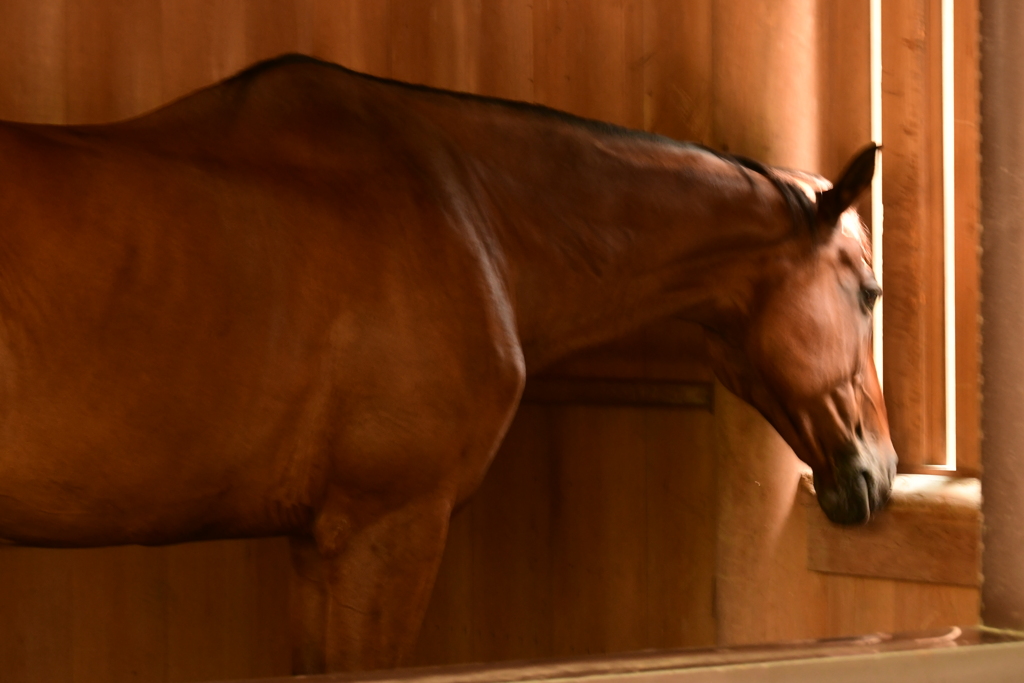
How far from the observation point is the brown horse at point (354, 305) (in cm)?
100

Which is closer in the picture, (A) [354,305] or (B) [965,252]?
(A) [354,305]

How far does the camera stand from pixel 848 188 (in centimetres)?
137

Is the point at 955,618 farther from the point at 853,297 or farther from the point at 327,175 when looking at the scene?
the point at 327,175

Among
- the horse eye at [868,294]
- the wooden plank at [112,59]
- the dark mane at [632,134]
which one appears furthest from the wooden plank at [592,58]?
the wooden plank at [112,59]

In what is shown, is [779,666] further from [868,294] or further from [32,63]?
[32,63]

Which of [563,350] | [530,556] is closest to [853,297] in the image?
[563,350]

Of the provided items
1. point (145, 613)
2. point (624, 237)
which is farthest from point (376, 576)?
point (145, 613)

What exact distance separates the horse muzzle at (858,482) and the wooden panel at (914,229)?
0.10 m

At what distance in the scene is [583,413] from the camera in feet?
5.81

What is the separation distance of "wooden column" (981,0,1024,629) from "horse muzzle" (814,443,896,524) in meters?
0.90

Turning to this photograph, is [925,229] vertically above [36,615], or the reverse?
[925,229]

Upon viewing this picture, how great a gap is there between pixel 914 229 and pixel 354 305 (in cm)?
89

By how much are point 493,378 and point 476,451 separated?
0.09 m

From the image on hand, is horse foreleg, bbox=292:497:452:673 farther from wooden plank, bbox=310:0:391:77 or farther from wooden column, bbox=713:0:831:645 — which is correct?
wooden plank, bbox=310:0:391:77
